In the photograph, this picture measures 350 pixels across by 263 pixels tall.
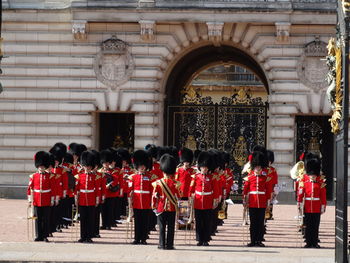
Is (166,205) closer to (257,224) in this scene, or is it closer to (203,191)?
(203,191)

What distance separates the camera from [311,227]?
19.1 metres

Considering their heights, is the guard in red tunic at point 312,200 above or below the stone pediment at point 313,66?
below

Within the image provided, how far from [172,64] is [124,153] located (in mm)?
8338

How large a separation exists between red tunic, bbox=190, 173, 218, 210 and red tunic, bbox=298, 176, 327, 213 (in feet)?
5.03

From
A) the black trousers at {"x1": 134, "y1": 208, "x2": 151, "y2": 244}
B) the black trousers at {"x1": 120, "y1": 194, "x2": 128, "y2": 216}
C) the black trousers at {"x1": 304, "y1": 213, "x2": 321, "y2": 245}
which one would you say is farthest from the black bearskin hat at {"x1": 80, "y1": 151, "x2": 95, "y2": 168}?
the black trousers at {"x1": 120, "y1": 194, "x2": 128, "y2": 216}

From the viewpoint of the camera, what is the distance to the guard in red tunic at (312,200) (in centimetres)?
1909

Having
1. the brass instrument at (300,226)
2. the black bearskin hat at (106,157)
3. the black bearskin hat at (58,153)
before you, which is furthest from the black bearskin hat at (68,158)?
the brass instrument at (300,226)

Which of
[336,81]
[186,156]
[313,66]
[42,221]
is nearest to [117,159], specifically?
[186,156]

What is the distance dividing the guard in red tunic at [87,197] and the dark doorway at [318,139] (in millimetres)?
12127

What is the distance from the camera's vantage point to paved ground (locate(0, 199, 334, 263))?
16.3m

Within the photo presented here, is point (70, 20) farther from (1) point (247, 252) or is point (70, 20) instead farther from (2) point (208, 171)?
(1) point (247, 252)

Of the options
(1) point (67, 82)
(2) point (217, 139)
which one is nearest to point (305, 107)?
(2) point (217, 139)

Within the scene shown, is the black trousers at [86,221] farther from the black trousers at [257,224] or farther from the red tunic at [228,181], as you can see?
the red tunic at [228,181]

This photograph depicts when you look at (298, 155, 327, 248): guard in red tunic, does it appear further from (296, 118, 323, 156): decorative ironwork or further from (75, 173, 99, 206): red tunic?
(296, 118, 323, 156): decorative ironwork
